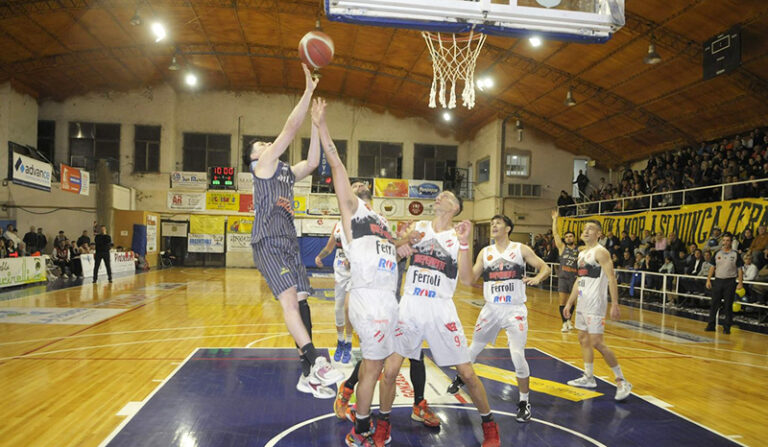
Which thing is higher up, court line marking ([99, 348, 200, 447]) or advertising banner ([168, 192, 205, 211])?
advertising banner ([168, 192, 205, 211])

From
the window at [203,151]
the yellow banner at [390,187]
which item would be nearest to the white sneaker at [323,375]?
the yellow banner at [390,187]

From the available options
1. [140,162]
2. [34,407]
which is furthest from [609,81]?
[140,162]

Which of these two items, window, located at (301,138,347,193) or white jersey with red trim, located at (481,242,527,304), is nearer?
white jersey with red trim, located at (481,242,527,304)

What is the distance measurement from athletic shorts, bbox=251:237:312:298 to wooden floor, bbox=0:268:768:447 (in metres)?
1.79

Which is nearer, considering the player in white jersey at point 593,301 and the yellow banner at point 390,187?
the player in white jersey at point 593,301

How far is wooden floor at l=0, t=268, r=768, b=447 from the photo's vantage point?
449 centimetres

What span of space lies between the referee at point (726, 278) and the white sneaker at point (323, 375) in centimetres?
934

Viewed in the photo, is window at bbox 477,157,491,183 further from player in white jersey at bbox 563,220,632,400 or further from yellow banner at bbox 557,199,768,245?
player in white jersey at bbox 563,220,632,400

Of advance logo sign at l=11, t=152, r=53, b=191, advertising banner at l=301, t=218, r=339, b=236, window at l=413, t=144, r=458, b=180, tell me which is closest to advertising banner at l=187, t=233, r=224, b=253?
advertising banner at l=301, t=218, r=339, b=236

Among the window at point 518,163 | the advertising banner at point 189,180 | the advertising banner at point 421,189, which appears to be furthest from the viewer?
the advertising banner at point 421,189

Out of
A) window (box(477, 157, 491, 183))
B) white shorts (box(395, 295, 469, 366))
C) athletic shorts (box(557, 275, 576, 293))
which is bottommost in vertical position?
athletic shorts (box(557, 275, 576, 293))

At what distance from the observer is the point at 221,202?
25062 millimetres

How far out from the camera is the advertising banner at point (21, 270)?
1313 centimetres

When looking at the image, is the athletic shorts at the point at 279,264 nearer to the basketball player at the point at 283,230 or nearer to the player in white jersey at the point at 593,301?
the basketball player at the point at 283,230
